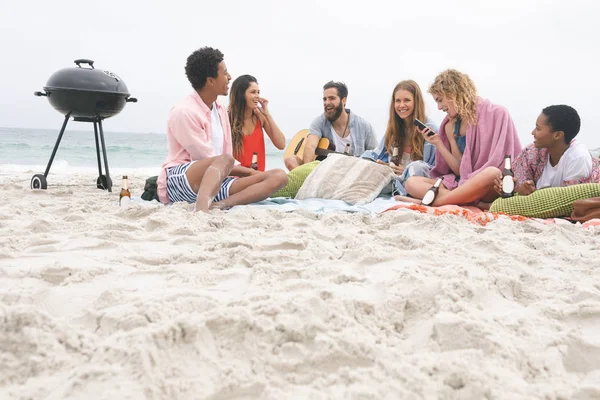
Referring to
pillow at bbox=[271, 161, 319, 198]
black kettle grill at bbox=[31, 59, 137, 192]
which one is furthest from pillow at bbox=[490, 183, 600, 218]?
black kettle grill at bbox=[31, 59, 137, 192]

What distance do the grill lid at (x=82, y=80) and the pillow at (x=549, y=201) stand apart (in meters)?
3.59

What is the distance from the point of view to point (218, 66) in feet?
11.7

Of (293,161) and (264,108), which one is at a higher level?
(264,108)

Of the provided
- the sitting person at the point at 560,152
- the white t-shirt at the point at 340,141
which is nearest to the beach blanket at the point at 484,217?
the sitting person at the point at 560,152

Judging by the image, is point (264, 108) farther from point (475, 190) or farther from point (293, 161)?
point (475, 190)

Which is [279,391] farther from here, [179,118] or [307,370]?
[179,118]

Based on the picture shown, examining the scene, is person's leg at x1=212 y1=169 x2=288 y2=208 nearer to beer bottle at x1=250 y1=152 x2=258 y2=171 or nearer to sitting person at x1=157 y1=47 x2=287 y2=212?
sitting person at x1=157 y1=47 x2=287 y2=212

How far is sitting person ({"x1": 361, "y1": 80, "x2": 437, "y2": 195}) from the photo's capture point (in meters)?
4.43

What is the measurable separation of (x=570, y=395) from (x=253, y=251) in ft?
4.29

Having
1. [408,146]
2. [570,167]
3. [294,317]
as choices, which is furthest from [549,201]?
[294,317]

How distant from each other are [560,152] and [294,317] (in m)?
3.00

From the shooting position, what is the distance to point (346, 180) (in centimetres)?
420

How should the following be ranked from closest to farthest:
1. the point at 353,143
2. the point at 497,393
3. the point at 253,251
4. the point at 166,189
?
the point at 497,393 → the point at 253,251 → the point at 166,189 → the point at 353,143

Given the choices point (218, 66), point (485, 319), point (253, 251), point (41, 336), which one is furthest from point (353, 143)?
point (41, 336)
